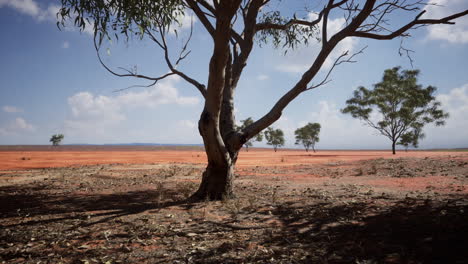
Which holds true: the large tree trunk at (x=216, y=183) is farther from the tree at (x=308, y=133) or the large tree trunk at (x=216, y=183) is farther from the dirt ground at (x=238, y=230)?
the tree at (x=308, y=133)

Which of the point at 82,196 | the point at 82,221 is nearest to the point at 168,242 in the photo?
the point at 82,221

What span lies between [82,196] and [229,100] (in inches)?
220

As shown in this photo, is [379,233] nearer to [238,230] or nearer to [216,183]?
[238,230]

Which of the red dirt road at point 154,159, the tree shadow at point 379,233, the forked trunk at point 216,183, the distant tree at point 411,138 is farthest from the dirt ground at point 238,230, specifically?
the distant tree at point 411,138

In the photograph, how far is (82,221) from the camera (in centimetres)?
557

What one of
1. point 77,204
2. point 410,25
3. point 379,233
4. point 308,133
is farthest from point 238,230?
point 308,133

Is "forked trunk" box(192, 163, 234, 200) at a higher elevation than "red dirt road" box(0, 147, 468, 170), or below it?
higher

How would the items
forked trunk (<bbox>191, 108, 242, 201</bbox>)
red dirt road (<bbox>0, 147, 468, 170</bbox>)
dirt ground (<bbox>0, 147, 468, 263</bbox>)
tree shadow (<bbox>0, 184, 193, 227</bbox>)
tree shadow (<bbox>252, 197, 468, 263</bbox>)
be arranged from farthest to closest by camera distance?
1. red dirt road (<bbox>0, 147, 468, 170</bbox>)
2. forked trunk (<bbox>191, 108, 242, 201</bbox>)
3. tree shadow (<bbox>0, 184, 193, 227</bbox>)
4. dirt ground (<bbox>0, 147, 468, 263</bbox>)
5. tree shadow (<bbox>252, 197, 468, 263</bbox>)

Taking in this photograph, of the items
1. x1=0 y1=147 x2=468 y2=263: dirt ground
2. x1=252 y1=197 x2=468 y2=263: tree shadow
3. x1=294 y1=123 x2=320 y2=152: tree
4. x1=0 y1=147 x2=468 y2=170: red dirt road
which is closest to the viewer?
x1=252 y1=197 x2=468 y2=263: tree shadow

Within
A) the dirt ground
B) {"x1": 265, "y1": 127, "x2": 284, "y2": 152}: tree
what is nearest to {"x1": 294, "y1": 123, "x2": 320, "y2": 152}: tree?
{"x1": 265, "y1": 127, "x2": 284, "y2": 152}: tree

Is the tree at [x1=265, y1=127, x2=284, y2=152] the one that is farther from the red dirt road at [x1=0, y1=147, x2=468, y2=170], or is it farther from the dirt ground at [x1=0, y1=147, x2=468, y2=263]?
the dirt ground at [x1=0, y1=147, x2=468, y2=263]

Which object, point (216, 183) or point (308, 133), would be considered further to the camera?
point (308, 133)

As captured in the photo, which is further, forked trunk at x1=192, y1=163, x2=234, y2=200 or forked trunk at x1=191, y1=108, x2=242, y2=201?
forked trunk at x1=192, y1=163, x2=234, y2=200

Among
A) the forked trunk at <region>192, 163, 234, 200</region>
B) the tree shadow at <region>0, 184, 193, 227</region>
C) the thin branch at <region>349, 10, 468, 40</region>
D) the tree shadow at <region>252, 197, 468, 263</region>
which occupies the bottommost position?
the tree shadow at <region>0, 184, 193, 227</region>
